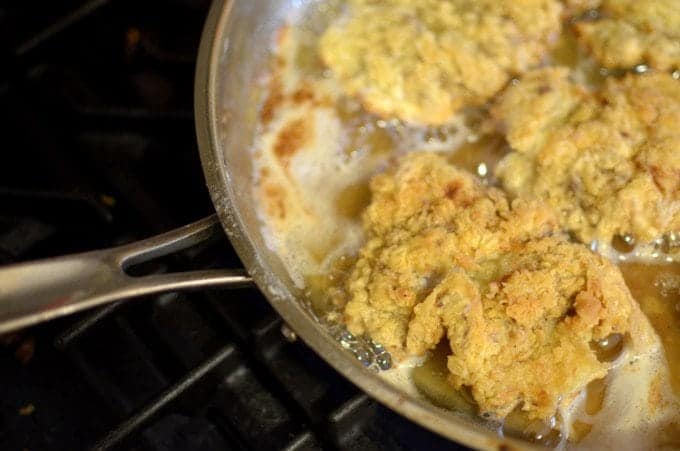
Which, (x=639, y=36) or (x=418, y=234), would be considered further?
(x=639, y=36)

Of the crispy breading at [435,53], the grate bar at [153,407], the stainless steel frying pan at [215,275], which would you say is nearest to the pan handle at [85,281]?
the stainless steel frying pan at [215,275]

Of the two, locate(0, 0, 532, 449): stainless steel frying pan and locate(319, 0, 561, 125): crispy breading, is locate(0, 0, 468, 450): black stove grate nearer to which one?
locate(0, 0, 532, 449): stainless steel frying pan

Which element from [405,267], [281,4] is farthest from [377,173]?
[281,4]

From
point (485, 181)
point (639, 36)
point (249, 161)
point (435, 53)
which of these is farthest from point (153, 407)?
point (639, 36)

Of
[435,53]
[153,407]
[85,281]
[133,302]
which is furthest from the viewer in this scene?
[435,53]

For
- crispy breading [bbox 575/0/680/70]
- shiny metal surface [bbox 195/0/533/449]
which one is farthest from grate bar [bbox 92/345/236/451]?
crispy breading [bbox 575/0/680/70]

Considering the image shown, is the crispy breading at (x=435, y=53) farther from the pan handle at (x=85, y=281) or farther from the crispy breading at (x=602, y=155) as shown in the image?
the pan handle at (x=85, y=281)

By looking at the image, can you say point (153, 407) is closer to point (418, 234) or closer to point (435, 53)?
point (418, 234)
